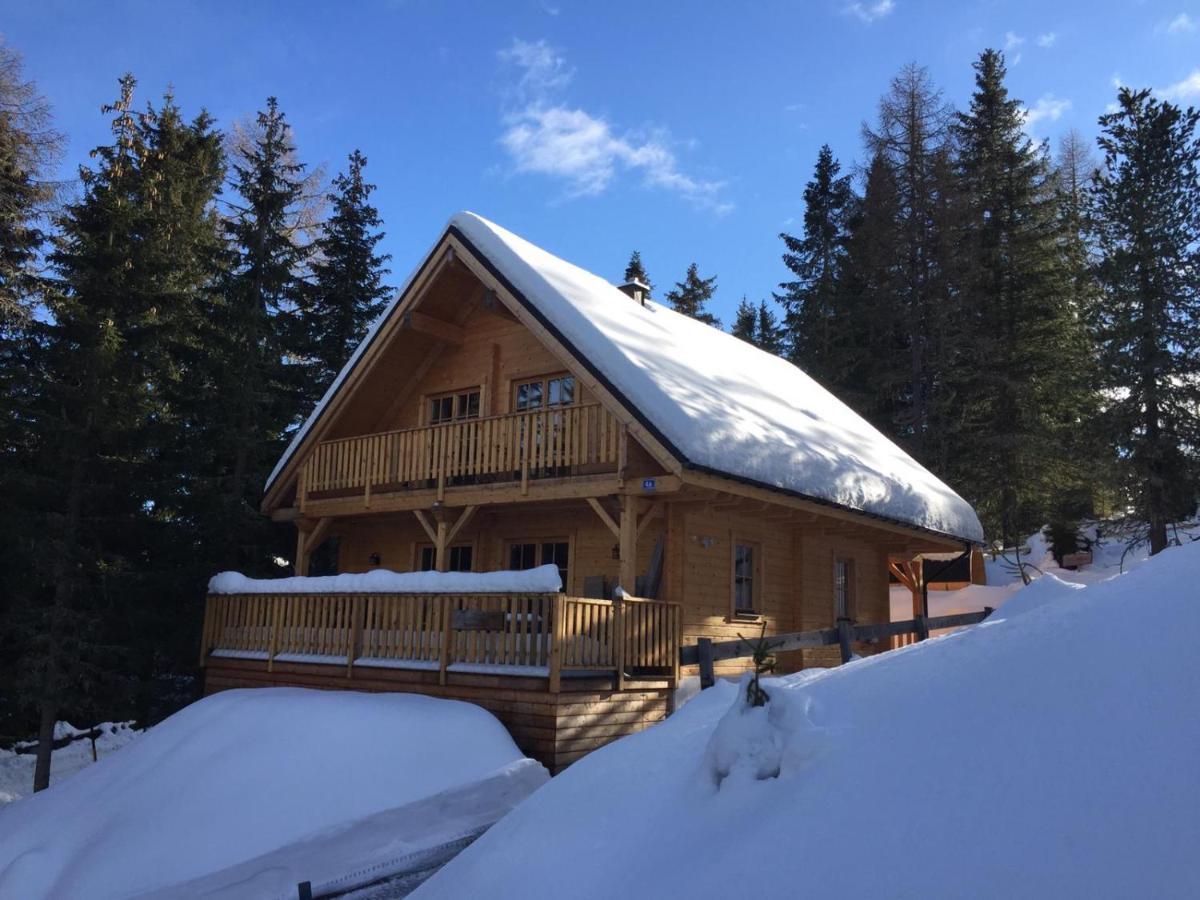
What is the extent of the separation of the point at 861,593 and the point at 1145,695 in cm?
1497

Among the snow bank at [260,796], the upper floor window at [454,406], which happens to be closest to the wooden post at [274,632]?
the snow bank at [260,796]

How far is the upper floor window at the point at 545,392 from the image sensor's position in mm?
15719

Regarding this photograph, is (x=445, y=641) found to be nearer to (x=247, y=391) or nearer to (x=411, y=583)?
(x=411, y=583)

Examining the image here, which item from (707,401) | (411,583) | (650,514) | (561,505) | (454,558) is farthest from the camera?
(454,558)

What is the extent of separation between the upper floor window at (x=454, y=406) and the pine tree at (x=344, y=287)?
7458 millimetres

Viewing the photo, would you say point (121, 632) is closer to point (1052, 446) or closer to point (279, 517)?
point (279, 517)

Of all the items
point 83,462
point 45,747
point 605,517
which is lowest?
point 45,747

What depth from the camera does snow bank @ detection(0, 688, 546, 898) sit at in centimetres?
838

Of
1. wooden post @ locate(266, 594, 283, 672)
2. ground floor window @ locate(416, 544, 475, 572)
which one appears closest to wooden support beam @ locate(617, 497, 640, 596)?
ground floor window @ locate(416, 544, 475, 572)

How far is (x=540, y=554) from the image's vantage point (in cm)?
1595

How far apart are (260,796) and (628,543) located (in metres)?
5.72

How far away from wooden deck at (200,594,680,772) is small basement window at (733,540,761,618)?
2907mm

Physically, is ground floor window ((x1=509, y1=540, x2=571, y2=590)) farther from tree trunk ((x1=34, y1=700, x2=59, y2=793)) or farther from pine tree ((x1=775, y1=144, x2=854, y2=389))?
pine tree ((x1=775, y1=144, x2=854, y2=389))

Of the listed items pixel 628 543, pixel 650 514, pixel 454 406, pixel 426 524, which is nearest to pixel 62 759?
pixel 426 524
